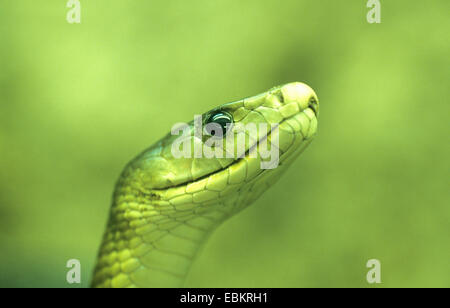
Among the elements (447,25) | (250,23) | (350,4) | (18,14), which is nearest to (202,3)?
(250,23)

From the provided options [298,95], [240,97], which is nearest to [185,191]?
[298,95]

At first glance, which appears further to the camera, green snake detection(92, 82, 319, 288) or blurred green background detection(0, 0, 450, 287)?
blurred green background detection(0, 0, 450, 287)

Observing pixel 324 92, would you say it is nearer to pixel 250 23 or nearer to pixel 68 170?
pixel 250 23

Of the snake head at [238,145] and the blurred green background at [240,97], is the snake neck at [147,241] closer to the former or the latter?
the snake head at [238,145]

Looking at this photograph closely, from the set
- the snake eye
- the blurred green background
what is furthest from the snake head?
the blurred green background

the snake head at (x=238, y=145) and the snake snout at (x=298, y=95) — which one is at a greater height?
the snake snout at (x=298, y=95)

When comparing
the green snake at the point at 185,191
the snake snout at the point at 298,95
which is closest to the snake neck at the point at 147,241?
the green snake at the point at 185,191

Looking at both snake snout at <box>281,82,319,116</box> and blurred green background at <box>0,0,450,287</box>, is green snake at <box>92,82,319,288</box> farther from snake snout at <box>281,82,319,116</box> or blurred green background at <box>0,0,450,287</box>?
blurred green background at <box>0,0,450,287</box>
